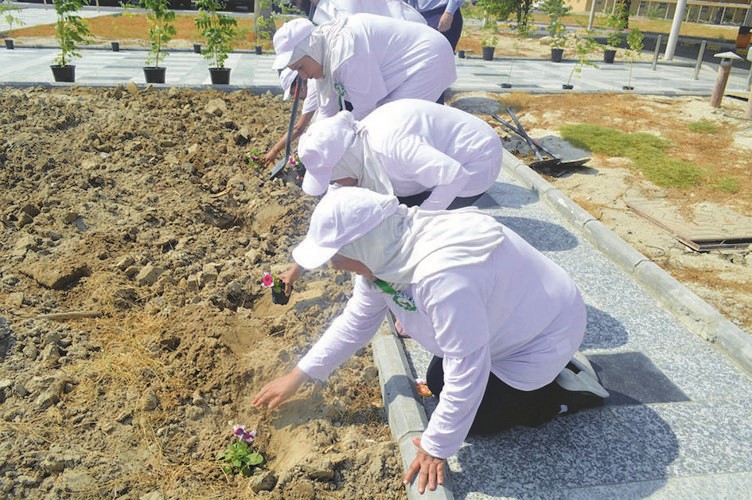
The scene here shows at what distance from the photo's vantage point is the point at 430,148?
309 cm

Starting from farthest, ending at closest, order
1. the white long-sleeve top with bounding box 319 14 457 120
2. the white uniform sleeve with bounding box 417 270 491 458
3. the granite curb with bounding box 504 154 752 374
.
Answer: the white long-sleeve top with bounding box 319 14 457 120 < the granite curb with bounding box 504 154 752 374 < the white uniform sleeve with bounding box 417 270 491 458

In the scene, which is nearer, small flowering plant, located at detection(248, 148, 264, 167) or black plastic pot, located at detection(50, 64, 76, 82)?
small flowering plant, located at detection(248, 148, 264, 167)

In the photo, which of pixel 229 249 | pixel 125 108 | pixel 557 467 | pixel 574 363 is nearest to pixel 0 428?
pixel 229 249

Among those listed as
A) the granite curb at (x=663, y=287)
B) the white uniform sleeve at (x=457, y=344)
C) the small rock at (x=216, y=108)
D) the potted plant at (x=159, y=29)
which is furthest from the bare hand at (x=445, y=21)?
the white uniform sleeve at (x=457, y=344)

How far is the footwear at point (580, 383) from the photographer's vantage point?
2.73 meters

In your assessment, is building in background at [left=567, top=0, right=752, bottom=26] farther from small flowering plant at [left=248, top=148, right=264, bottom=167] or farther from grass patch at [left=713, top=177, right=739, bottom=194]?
small flowering plant at [left=248, top=148, right=264, bottom=167]

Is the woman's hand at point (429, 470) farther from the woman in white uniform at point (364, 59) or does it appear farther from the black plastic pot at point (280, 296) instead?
the woman in white uniform at point (364, 59)

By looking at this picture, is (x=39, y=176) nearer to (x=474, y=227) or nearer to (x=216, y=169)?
(x=216, y=169)

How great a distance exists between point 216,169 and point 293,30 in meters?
2.65

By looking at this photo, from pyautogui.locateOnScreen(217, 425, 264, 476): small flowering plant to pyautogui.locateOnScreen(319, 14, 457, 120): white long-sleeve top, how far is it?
2226 millimetres

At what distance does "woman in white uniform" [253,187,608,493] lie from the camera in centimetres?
204

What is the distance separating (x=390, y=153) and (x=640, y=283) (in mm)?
2273

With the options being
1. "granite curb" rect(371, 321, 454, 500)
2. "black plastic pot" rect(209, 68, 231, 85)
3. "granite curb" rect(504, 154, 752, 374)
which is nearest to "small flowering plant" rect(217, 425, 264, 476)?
"granite curb" rect(371, 321, 454, 500)

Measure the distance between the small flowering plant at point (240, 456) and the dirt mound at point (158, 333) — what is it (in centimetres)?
4
